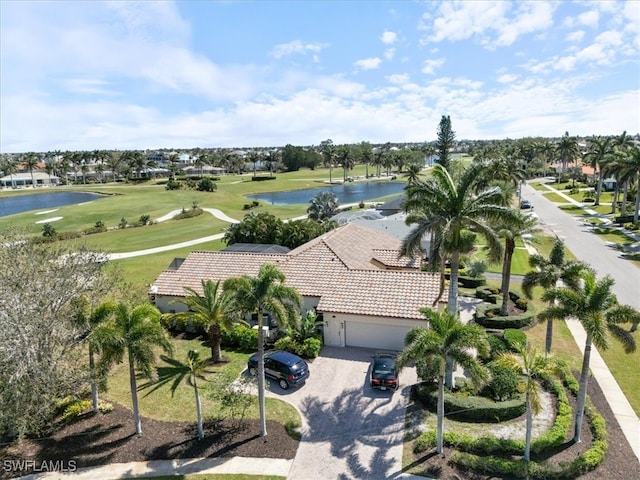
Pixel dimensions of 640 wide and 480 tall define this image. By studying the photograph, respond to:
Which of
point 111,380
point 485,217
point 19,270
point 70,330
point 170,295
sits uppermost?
point 485,217

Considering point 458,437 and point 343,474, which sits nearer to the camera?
point 343,474

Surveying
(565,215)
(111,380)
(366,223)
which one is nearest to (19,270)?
(111,380)

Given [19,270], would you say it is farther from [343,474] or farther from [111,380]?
[343,474]

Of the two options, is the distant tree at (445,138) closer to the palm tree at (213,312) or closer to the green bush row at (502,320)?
the green bush row at (502,320)

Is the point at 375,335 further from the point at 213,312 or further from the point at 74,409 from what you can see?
the point at 74,409

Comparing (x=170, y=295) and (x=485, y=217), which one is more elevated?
(x=485, y=217)

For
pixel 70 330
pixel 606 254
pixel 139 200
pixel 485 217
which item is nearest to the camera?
pixel 70 330

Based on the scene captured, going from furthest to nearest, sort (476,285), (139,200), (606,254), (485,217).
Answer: (139,200) < (606,254) < (476,285) < (485,217)
